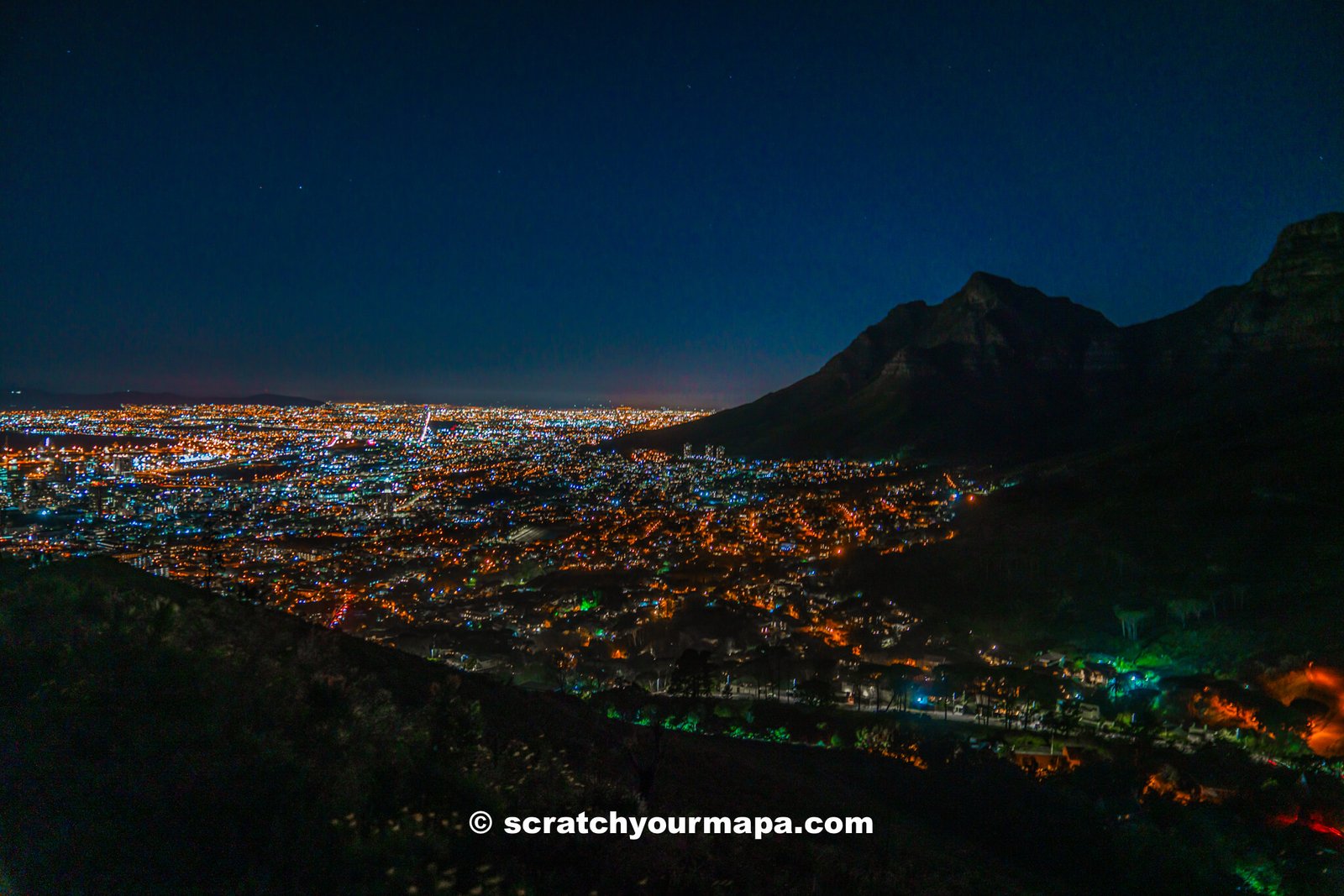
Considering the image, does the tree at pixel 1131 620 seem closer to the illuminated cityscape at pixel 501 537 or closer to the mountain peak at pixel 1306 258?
the illuminated cityscape at pixel 501 537

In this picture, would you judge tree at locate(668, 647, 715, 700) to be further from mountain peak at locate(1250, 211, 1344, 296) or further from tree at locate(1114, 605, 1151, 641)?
mountain peak at locate(1250, 211, 1344, 296)

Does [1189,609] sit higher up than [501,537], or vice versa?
[501,537]

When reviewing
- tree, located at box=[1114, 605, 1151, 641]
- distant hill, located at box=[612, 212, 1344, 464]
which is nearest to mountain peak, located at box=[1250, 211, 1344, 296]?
distant hill, located at box=[612, 212, 1344, 464]

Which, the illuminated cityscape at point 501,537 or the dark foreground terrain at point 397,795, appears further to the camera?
the illuminated cityscape at point 501,537

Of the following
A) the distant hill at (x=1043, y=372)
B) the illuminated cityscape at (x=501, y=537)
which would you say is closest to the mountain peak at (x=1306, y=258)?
the distant hill at (x=1043, y=372)

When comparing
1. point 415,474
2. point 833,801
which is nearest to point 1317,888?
point 833,801

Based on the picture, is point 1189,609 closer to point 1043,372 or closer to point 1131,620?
point 1131,620

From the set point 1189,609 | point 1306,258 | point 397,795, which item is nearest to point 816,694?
point 1189,609
